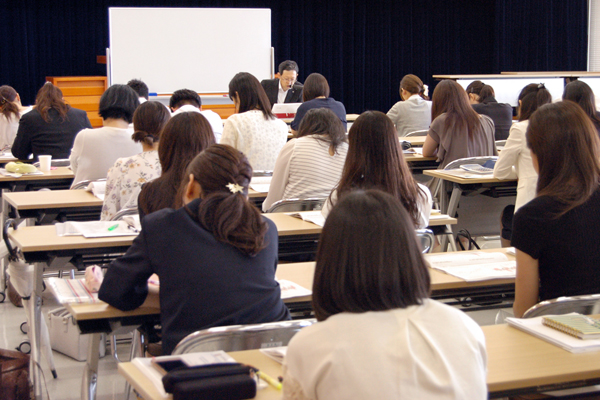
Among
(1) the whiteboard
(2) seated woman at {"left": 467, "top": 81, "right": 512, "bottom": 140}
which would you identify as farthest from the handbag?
(1) the whiteboard

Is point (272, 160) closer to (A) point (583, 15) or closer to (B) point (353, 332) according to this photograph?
(B) point (353, 332)

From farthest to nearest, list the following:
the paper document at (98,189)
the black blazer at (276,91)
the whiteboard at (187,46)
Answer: the whiteboard at (187,46), the black blazer at (276,91), the paper document at (98,189)

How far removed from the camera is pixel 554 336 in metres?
1.78

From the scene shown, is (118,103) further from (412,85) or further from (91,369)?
(412,85)

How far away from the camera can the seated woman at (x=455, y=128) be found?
17.2 ft

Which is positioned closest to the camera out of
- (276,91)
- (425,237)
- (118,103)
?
(425,237)

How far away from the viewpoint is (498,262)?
8.55ft

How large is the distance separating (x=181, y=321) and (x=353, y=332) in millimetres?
835

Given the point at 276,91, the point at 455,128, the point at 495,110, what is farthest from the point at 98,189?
the point at 276,91

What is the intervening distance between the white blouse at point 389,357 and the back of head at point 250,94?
3642 mm

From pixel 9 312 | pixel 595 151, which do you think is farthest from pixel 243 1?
pixel 595 151

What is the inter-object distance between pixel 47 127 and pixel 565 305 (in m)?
4.41

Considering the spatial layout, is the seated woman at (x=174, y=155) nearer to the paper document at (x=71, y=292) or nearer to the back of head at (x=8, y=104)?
the paper document at (x=71, y=292)

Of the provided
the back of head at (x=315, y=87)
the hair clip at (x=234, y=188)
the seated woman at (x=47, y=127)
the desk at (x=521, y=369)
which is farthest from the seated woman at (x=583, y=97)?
the seated woman at (x=47, y=127)
